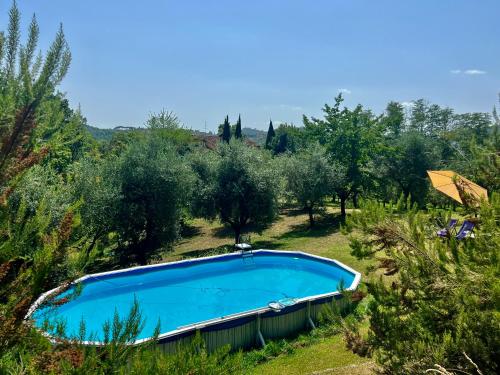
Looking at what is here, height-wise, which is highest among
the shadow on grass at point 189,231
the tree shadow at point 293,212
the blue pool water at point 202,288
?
the tree shadow at point 293,212

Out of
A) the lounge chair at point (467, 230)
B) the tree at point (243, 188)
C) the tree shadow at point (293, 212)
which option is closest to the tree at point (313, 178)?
the tree shadow at point (293, 212)

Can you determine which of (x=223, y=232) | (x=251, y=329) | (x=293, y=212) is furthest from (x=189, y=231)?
(x=251, y=329)

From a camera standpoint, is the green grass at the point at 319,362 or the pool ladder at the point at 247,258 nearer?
the green grass at the point at 319,362

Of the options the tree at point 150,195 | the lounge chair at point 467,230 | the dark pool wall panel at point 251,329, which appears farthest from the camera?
the tree at point 150,195

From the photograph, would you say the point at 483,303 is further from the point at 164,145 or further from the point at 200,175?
the point at 200,175

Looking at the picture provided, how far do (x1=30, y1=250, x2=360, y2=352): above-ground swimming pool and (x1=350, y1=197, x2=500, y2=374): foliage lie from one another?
6.57 m

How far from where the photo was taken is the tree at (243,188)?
21141 millimetres

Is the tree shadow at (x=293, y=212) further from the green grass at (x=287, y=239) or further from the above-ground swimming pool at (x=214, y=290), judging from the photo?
the above-ground swimming pool at (x=214, y=290)

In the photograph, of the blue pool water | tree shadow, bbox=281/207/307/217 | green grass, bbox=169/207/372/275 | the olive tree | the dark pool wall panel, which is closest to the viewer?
the dark pool wall panel

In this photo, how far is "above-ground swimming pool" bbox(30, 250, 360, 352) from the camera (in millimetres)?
12641

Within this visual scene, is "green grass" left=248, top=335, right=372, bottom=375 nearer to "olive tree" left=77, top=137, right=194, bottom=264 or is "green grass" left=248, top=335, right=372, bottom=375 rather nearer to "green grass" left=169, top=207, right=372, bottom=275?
"green grass" left=169, top=207, right=372, bottom=275

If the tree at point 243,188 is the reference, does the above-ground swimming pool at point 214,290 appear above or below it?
below

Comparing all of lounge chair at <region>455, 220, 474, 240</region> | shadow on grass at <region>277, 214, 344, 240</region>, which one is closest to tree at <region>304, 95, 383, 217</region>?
shadow on grass at <region>277, 214, 344, 240</region>

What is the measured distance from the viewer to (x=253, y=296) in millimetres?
15883
